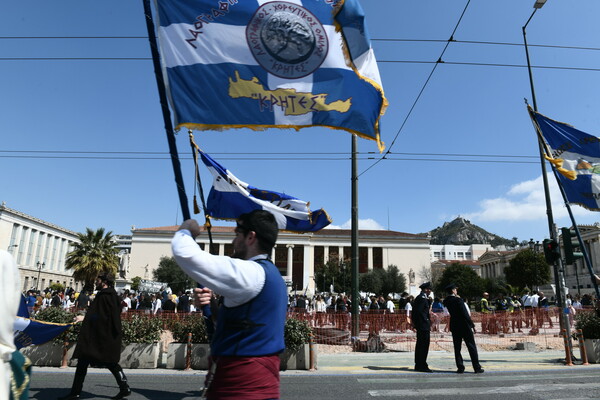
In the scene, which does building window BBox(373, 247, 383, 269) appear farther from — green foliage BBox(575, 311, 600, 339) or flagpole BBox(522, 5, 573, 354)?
green foliage BBox(575, 311, 600, 339)

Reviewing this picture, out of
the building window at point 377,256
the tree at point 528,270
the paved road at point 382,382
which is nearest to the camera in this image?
the paved road at point 382,382

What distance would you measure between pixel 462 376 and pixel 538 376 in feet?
5.01

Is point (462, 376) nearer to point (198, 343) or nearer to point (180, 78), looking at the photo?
point (198, 343)

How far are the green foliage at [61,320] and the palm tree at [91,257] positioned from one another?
2996 centimetres

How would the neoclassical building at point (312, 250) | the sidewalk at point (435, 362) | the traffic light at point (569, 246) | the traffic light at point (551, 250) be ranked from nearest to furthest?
the sidewalk at point (435, 362) → the traffic light at point (569, 246) → the traffic light at point (551, 250) → the neoclassical building at point (312, 250)

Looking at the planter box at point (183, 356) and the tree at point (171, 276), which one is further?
the tree at point (171, 276)

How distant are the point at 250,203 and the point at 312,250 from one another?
84836 millimetres

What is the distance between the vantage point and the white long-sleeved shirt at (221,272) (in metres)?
2.16

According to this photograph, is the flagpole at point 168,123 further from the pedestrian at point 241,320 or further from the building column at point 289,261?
the building column at point 289,261

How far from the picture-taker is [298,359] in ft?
31.0

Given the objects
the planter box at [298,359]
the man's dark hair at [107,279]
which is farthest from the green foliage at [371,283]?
the man's dark hair at [107,279]

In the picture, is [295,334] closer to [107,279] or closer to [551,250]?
[107,279]

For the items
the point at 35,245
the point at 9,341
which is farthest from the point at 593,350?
the point at 35,245

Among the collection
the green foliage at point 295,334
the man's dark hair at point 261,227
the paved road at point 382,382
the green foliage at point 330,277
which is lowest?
the paved road at point 382,382
